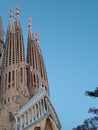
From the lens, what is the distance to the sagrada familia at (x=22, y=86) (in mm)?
30812

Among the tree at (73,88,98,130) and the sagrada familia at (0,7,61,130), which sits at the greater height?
the sagrada familia at (0,7,61,130)

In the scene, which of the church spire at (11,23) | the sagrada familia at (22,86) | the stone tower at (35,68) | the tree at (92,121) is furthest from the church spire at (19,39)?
the tree at (92,121)

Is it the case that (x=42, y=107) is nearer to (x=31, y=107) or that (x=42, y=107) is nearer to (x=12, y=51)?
(x=31, y=107)

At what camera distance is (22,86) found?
115ft

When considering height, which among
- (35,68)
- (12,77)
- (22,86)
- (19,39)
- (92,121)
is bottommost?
(92,121)

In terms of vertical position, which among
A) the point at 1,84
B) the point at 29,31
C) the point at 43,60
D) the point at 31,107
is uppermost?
the point at 29,31

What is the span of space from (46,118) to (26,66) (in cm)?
965

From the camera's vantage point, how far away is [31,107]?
31.5 meters

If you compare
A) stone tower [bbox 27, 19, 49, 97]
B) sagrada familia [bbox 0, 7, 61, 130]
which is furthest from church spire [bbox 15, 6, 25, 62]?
stone tower [bbox 27, 19, 49, 97]

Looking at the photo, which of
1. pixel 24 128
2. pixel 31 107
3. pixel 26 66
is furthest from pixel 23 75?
pixel 24 128

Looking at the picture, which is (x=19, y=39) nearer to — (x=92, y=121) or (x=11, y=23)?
(x=11, y=23)

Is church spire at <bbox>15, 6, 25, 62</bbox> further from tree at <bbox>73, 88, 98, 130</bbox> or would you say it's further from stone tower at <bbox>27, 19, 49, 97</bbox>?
tree at <bbox>73, 88, 98, 130</bbox>

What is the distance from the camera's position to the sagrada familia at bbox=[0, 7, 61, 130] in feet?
101

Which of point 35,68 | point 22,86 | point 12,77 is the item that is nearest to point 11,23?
point 35,68
